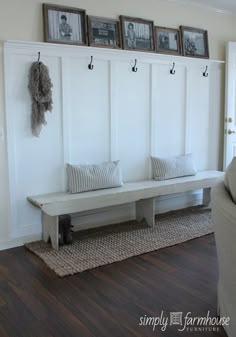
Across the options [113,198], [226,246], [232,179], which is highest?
[232,179]

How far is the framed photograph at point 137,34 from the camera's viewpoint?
3869 mm

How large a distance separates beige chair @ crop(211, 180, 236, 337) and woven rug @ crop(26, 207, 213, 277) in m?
1.24

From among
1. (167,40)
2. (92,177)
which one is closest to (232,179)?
(92,177)

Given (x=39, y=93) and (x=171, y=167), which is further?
(x=171, y=167)

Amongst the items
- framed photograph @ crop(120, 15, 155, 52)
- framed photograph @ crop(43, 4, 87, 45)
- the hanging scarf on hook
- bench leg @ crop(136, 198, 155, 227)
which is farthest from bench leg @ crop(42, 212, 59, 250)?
framed photograph @ crop(120, 15, 155, 52)

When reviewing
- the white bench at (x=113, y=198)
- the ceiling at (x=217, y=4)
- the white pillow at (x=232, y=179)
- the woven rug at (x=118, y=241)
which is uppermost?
the ceiling at (x=217, y=4)

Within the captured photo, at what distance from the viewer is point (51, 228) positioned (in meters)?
3.36

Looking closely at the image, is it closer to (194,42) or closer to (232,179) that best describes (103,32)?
(194,42)

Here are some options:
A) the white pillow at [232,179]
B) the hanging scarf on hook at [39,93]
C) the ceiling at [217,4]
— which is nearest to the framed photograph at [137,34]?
the ceiling at [217,4]

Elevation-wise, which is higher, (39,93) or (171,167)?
(39,93)

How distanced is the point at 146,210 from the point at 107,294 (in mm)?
1533

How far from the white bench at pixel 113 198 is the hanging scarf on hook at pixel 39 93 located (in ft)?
2.20

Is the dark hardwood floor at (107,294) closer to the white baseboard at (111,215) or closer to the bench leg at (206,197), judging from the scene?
the white baseboard at (111,215)

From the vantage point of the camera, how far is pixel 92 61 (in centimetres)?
370
